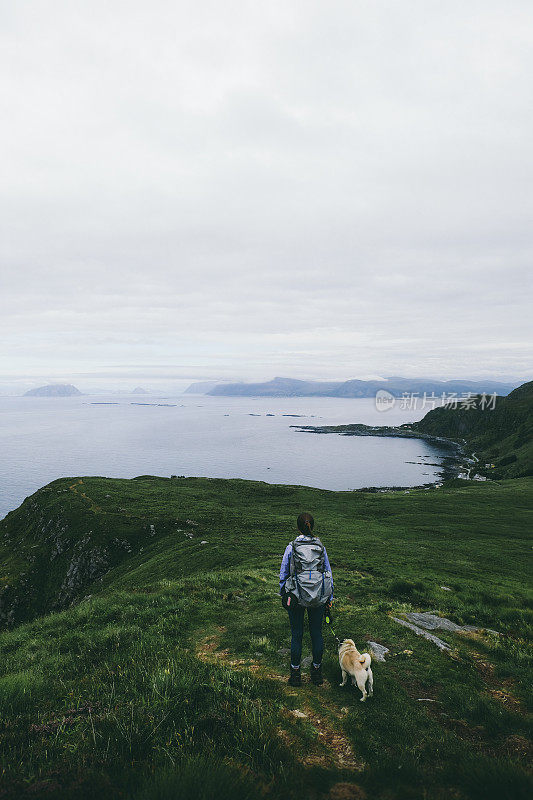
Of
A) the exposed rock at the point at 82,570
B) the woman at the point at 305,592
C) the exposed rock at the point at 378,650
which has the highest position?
the woman at the point at 305,592

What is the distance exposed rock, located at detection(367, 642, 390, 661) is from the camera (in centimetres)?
1011

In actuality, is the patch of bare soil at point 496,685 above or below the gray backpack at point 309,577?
below

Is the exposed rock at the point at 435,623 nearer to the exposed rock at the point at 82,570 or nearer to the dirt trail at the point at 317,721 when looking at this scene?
the dirt trail at the point at 317,721

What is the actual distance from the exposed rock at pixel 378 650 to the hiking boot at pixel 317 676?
2.27 meters

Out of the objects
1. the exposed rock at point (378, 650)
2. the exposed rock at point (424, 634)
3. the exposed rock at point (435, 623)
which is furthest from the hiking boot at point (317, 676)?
the exposed rock at point (435, 623)

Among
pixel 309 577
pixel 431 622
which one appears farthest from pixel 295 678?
pixel 431 622

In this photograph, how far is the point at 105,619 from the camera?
13.2 meters

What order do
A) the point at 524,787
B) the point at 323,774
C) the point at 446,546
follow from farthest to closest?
the point at 446,546 → the point at 323,774 → the point at 524,787

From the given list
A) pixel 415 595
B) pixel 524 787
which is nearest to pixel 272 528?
pixel 415 595

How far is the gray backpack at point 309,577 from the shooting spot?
28.4 feet

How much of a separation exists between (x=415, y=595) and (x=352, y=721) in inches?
462

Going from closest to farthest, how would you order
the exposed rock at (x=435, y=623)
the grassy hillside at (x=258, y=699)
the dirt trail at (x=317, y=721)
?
the grassy hillside at (x=258, y=699) → the dirt trail at (x=317, y=721) → the exposed rock at (x=435, y=623)

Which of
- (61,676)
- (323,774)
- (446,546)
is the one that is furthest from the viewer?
(446,546)

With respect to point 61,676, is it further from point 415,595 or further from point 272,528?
point 272,528
